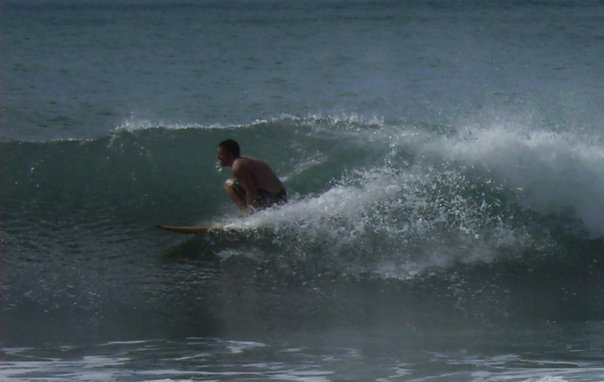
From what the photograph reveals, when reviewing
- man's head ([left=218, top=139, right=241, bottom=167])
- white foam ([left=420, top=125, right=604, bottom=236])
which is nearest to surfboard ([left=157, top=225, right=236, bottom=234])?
man's head ([left=218, top=139, right=241, bottom=167])

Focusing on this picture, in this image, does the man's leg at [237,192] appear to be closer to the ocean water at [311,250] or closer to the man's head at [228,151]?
the ocean water at [311,250]

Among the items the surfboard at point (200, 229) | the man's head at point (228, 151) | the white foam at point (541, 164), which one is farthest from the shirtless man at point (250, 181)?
the white foam at point (541, 164)

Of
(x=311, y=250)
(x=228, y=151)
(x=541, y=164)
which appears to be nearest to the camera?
(x=311, y=250)

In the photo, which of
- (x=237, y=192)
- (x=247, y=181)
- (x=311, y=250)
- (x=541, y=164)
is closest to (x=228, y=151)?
(x=247, y=181)

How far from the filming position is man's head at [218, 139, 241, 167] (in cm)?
1112

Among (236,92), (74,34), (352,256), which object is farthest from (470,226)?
(74,34)

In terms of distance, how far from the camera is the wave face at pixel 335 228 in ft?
32.8

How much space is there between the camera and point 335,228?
36.5 ft

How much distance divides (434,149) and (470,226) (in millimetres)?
1930

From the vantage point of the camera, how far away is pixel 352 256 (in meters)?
10.8

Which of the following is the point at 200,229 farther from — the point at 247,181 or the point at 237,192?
the point at 247,181

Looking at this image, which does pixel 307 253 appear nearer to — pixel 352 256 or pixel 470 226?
pixel 352 256

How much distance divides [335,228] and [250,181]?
858 millimetres

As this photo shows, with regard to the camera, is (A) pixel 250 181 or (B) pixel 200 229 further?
(B) pixel 200 229
